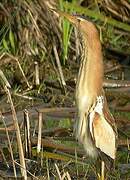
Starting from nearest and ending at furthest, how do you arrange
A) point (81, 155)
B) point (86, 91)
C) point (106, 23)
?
point (86, 91) → point (81, 155) → point (106, 23)

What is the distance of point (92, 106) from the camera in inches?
121

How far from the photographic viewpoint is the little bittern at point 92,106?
3002mm

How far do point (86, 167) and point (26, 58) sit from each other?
250 cm

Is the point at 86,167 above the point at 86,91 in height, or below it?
below

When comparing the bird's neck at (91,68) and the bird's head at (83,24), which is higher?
the bird's head at (83,24)

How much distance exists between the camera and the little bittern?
9.85 ft

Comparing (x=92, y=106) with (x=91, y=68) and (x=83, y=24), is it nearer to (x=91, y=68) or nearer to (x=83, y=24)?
(x=91, y=68)

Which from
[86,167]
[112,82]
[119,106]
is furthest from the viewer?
[112,82]

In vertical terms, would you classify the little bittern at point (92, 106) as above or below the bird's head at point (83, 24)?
below

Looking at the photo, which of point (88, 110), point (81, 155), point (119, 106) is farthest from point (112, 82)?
point (88, 110)

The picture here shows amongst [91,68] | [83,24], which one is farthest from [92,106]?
[83,24]

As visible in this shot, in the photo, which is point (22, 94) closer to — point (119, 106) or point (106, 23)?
point (119, 106)

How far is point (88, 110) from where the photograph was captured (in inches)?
121

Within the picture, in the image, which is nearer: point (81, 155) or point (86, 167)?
point (86, 167)
